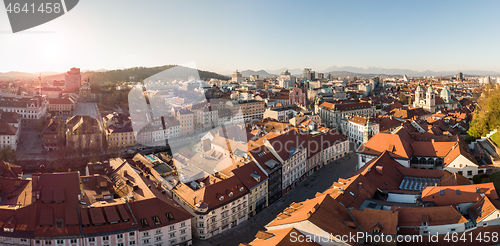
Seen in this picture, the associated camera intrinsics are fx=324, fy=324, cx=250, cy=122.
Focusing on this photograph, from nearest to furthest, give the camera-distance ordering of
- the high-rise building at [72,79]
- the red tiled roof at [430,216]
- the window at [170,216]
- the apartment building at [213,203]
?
the red tiled roof at [430,216] → the window at [170,216] → the apartment building at [213,203] → the high-rise building at [72,79]

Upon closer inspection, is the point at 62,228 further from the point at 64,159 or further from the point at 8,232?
the point at 64,159

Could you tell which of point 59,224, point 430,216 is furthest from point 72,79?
point 430,216

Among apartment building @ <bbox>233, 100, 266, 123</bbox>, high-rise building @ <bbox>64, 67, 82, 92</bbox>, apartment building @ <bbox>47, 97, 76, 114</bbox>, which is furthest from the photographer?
high-rise building @ <bbox>64, 67, 82, 92</bbox>

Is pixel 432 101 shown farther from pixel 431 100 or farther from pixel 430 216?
pixel 430 216

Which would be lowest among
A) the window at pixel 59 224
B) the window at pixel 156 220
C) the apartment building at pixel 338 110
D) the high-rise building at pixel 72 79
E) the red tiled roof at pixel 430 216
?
the window at pixel 156 220

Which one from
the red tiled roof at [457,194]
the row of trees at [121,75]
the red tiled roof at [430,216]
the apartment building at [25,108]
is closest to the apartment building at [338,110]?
the red tiled roof at [457,194]

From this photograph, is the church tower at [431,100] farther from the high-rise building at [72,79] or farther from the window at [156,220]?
the high-rise building at [72,79]

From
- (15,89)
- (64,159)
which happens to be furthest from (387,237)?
(15,89)

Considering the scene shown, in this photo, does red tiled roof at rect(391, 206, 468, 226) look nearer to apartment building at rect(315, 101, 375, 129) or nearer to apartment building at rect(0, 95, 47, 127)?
apartment building at rect(315, 101, 375, 129)

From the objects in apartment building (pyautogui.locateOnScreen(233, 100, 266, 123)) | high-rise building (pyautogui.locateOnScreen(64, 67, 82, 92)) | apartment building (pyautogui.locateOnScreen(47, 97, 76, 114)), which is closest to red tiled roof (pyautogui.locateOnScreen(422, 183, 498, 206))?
apartment building (pyautogui.locateOnScreen(233, 100, 266, 123))
